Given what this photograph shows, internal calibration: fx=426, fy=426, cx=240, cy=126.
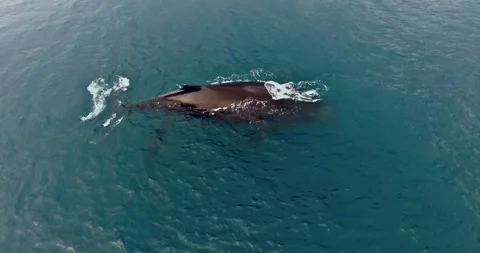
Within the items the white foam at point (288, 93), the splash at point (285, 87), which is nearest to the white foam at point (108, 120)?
the splash at point (285, 87)

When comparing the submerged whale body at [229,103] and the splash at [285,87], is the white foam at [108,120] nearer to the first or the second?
the submerged whale body at [229,103]

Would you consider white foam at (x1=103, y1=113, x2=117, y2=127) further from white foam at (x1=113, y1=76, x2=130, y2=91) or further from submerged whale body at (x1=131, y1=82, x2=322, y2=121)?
submerged whale body at (x1=131, y1=82, x2=322, y2=121)

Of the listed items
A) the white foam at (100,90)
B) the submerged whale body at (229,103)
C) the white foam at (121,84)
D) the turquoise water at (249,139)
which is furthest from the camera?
the white foam at (121,84)

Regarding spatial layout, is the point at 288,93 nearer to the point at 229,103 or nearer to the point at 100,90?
the point at 229,103

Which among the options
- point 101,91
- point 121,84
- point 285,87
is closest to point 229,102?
point 285,87

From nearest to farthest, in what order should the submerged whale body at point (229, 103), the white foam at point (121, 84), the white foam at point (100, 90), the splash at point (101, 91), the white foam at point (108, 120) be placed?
the submerged whale body at point (229, 103), the white foam at point (108, 120), the splash at point (101, 91), the white foam at point (100, 90), the white foam at point (121, 84)

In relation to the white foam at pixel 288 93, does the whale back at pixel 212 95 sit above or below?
above

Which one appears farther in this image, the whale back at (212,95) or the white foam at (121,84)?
the white foam at (121,84)

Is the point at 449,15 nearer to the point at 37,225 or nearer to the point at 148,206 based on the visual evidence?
the point at 148,206
